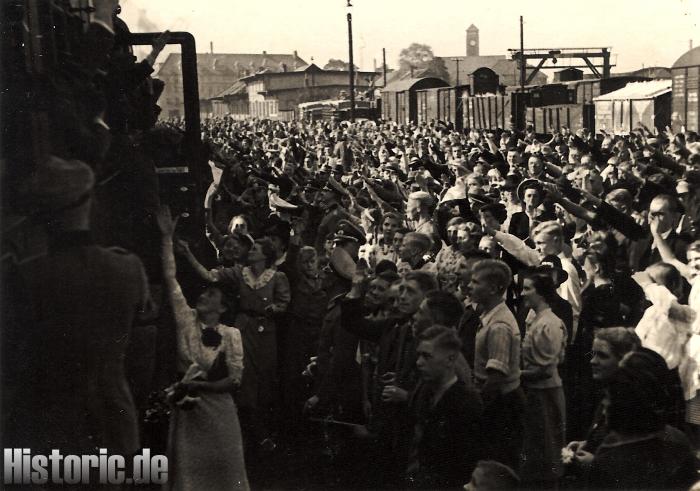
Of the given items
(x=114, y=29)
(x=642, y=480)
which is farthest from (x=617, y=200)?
(x=114, y=29)

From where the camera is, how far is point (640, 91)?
29078 millimetres

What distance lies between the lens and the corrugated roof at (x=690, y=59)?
2412 cm

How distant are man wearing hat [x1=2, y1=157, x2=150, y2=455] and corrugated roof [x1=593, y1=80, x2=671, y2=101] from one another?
25.9 metres

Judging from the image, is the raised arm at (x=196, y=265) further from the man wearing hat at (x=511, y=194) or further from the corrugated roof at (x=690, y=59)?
the corrugated roof at (x=690, y=59)

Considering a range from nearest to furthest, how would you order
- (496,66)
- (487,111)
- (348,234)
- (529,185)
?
(348,234) < (529,185) < (487,111) < (496,66)

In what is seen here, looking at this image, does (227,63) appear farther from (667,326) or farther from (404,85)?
(404,85)

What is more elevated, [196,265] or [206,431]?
[196,265]

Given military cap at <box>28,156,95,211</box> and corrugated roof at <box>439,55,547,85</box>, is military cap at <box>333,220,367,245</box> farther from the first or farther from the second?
corrugated roof at <box>439,55,547,85</box>

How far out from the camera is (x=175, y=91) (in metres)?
7.48

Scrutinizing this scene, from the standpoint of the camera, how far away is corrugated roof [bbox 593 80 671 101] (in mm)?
28131

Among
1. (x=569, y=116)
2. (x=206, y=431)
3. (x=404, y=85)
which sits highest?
(x=404, y=85)

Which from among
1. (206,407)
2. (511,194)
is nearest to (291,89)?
(511,194)

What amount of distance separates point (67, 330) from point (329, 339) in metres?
1.69
